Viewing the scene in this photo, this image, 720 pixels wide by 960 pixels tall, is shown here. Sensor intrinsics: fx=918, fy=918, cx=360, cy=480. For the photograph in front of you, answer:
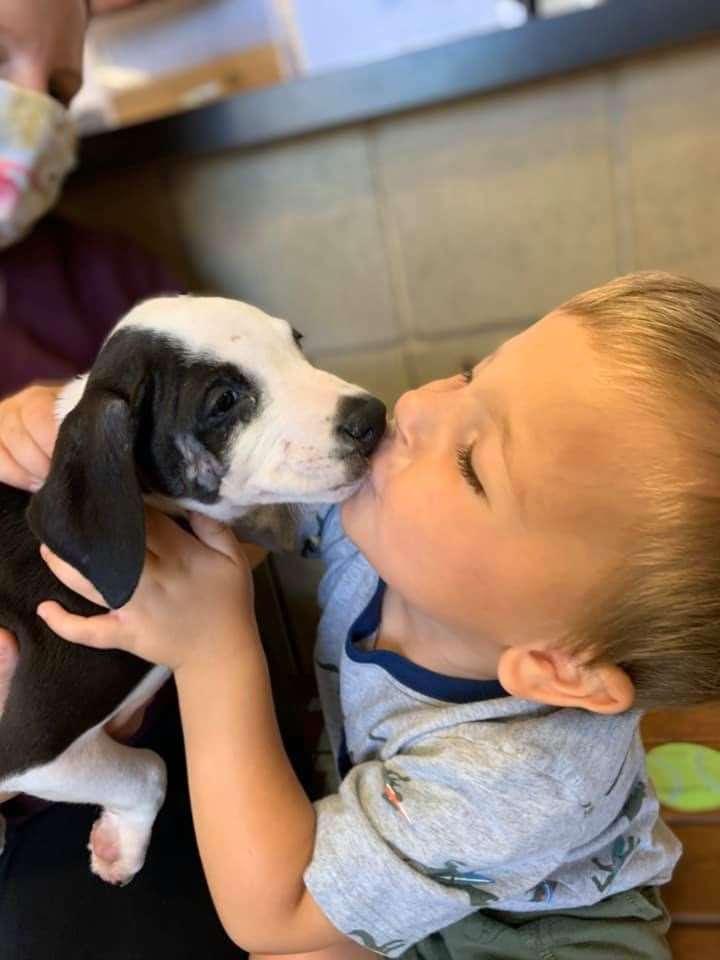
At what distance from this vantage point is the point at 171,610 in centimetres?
95

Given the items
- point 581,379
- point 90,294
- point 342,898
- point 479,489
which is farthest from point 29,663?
point 90,294

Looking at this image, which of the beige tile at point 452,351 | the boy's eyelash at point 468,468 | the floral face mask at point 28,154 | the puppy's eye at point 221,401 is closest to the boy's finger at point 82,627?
the puppy's eye at point 221,401

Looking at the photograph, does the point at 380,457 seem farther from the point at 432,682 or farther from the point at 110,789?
the point at 110,789

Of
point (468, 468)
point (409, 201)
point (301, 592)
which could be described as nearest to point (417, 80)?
point (409, 201)

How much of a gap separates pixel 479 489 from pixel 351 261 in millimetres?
922

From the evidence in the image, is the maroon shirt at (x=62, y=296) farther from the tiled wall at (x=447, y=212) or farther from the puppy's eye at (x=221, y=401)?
the puppy's eye at (x=221, y=401)

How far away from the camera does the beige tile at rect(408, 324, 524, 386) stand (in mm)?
1693

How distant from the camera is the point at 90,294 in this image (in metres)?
1.55

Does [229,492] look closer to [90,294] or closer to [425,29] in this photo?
[90,294]

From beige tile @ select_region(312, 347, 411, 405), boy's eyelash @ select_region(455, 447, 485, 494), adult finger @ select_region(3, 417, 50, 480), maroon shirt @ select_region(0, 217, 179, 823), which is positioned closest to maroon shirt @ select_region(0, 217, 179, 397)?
maroon shirt @ select_region(0, 217, 179, 823)

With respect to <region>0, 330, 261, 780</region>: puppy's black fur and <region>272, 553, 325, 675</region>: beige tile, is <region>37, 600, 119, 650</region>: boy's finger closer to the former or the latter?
<region>0, 330, 261, 780</region>: puppy's black fur

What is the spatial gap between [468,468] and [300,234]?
3.07 ft

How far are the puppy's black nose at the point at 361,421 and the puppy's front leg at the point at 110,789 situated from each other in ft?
1.47

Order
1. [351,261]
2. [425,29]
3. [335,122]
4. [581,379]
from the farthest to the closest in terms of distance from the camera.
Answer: [425,29]
[351,261]
[335,122]
[581,379]
